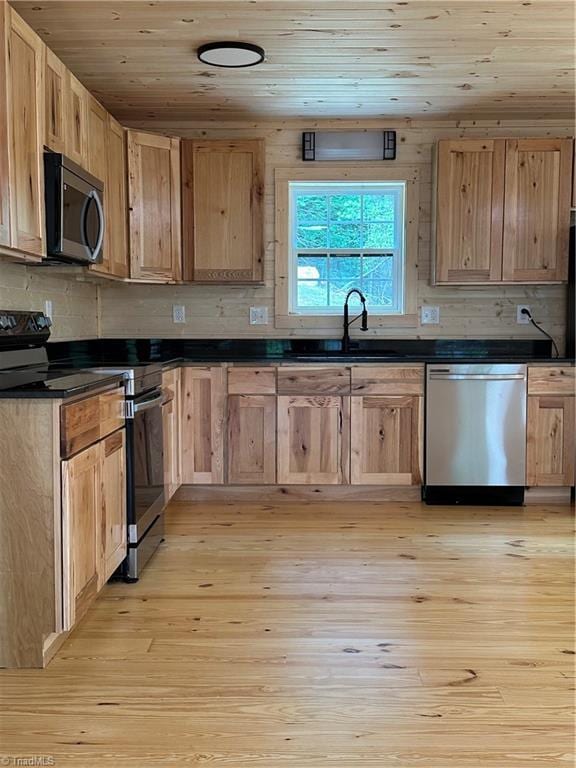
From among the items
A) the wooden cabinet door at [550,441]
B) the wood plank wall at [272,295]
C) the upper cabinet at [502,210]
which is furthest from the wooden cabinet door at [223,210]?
the wooden cabinet door at [550,441]

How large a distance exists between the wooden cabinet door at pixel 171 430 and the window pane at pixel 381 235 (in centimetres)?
168

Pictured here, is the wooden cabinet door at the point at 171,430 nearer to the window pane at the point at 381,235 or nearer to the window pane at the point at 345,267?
the window pane at the point at 345,267

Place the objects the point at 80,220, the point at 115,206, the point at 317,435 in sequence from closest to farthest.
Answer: the point at 80,220 < the point at 115,206 < the point at 317,435

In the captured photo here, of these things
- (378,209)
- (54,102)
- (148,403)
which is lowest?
(148,403)

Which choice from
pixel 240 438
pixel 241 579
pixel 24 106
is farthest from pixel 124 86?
pixel 241 579

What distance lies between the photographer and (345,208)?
4613 millimetres

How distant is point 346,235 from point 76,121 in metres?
2.08

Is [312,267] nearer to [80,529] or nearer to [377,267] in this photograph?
[377,267]

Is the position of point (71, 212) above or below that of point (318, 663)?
above

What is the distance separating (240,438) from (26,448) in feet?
6.99

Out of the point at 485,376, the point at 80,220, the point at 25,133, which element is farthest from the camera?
the point at 485,376

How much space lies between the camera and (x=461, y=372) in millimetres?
4012

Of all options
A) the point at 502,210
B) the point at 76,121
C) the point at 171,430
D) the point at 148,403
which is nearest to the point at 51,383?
the point at 148,403

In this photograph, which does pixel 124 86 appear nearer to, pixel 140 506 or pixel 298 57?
pixel 298 57
